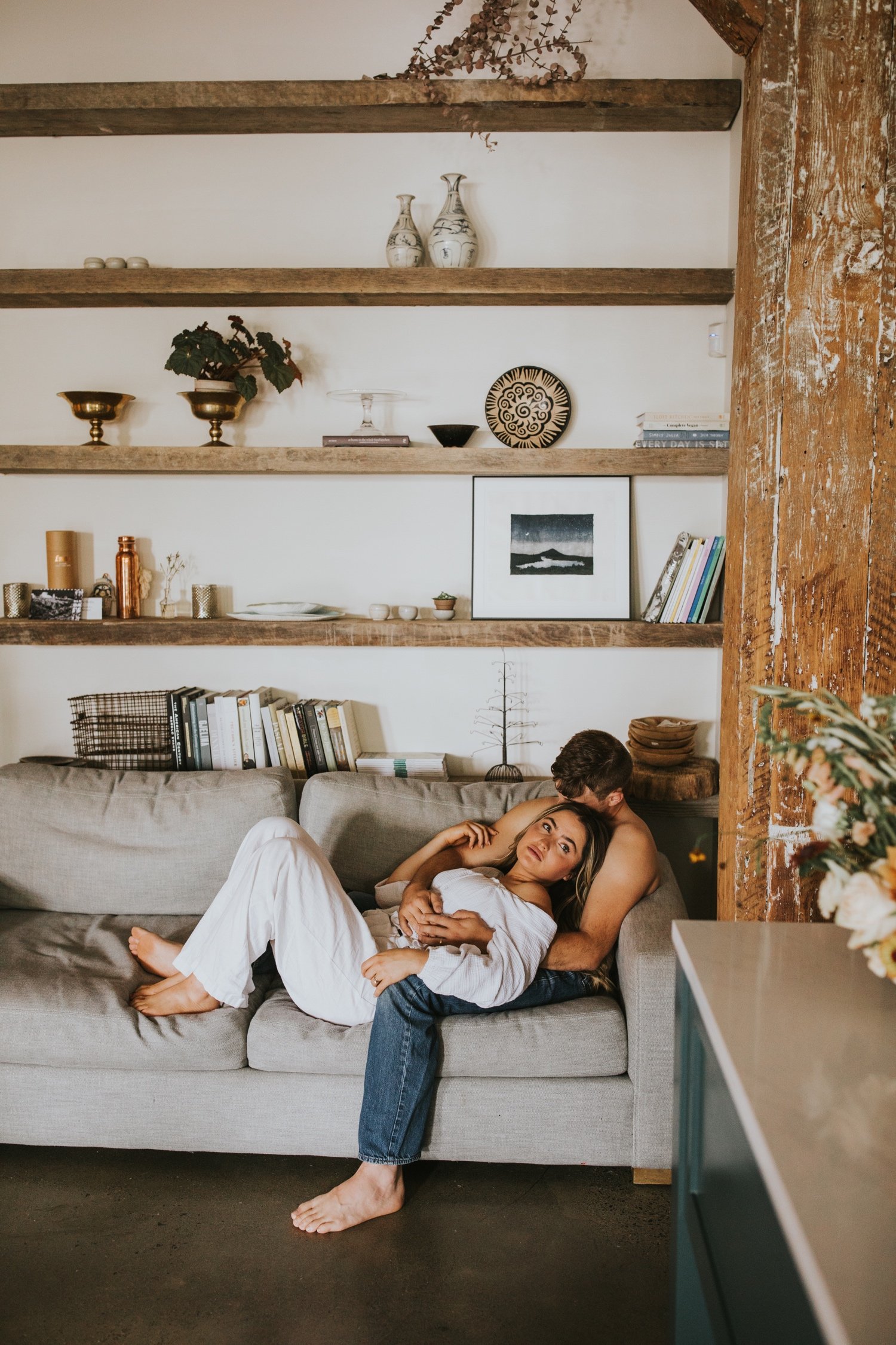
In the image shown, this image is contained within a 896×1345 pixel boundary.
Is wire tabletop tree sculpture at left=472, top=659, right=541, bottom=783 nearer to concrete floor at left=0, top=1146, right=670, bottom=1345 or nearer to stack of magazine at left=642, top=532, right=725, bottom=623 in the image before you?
stack of magazine at left=642, top=532, right=725, bottom=623

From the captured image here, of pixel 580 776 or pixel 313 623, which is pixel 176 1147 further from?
pixel 313 623

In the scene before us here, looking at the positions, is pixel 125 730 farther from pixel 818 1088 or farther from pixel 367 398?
pixel 818 1088

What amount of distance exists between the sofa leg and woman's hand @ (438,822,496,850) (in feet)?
2.69

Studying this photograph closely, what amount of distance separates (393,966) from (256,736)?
114cm

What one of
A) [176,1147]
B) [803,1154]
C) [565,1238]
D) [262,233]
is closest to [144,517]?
[262,233]

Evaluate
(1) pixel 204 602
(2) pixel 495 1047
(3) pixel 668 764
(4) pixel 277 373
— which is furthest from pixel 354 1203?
(4) pixel 277 373

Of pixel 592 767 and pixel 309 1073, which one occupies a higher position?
pixel 592 767

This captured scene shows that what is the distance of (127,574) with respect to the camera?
123 inches

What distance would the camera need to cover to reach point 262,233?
307cm

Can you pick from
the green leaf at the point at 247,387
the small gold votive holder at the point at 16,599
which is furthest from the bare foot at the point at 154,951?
the green leaf at the point at 247,387

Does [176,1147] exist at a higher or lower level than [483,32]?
lower

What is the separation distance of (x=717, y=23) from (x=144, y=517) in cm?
221

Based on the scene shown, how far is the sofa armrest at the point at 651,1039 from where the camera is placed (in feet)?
6.64

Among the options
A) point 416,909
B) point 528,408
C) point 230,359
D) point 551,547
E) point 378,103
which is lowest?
point 416,909
